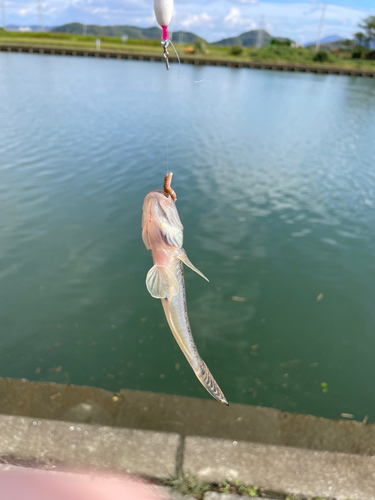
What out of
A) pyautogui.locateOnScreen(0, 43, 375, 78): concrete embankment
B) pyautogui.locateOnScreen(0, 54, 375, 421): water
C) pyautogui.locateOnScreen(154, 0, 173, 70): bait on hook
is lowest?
pyautogui.locateOnScreen(0, 54, 375, 421): water

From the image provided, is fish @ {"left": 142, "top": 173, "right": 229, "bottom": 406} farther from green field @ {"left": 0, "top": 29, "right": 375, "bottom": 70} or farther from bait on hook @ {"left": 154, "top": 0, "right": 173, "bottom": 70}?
green field @ {"left": 0, "top": 29, "right": 375, "bottom": 70}

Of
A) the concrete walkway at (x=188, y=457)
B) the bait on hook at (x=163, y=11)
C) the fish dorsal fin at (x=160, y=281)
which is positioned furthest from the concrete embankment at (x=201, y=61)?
the concrete walkway at (x=188, y=457)

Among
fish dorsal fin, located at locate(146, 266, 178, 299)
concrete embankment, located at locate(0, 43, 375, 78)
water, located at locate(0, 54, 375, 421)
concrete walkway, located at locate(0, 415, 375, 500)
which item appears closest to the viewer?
fish dorsal fin, located at locate(146, 266, 178, 299)

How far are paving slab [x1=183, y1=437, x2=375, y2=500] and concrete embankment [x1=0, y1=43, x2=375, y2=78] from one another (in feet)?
255

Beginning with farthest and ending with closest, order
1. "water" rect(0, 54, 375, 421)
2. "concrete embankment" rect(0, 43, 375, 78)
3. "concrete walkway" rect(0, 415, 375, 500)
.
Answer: "concrete embankment" rect(0, 43, 375, 78) < "water" rect(0, 54, 375, 421) < "concrete walkway" rect(0, 415, 375, 500)

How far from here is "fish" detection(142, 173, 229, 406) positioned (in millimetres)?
2125

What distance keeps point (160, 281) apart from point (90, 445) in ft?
6.23

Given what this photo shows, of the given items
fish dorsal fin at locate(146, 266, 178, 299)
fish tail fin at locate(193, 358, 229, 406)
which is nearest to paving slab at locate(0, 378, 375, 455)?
fish tail fin at locate(193, 358, 229, 406)

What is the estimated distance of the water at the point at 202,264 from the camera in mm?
4746

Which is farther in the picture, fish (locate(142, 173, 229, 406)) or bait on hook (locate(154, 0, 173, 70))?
fish (locate(142, 173, 229, 406))

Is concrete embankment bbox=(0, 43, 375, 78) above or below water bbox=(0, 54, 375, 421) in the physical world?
above

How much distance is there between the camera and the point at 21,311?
220 inches

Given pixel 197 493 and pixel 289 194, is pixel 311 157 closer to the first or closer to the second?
pixel 289 194

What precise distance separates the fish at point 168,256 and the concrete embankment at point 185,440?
97 cm
